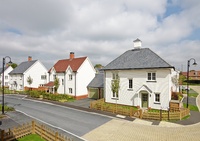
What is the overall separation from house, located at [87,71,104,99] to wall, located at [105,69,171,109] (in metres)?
5.91

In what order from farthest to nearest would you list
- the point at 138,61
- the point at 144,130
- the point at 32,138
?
the point at 138,61, the point at 144,130, the point at 32,138

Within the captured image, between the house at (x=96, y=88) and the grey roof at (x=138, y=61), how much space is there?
7969 millimetres

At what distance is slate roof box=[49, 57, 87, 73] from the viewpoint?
3805 cm

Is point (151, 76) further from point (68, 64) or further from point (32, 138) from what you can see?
point (68, 64)

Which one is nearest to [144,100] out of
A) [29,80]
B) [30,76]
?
[29,80]

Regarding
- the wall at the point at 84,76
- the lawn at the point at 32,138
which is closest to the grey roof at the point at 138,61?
the wall at the point at 84,76

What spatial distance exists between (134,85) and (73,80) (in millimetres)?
Result: 16627

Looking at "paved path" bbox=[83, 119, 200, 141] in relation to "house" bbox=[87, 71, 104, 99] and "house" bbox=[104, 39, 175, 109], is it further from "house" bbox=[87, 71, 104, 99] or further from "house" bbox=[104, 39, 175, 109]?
"house" bbox=[87, 71, 104, 99]

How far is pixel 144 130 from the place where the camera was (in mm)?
16047

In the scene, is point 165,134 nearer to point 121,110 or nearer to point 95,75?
point 121,110

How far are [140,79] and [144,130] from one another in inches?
414

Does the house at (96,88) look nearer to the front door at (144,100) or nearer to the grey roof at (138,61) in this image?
the grey roof at (138,61)

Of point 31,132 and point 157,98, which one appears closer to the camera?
point 31,132

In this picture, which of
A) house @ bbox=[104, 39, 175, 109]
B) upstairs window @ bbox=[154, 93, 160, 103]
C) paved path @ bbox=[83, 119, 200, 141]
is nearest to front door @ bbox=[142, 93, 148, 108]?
house @ bbox=[104, 39, 175, 109]
